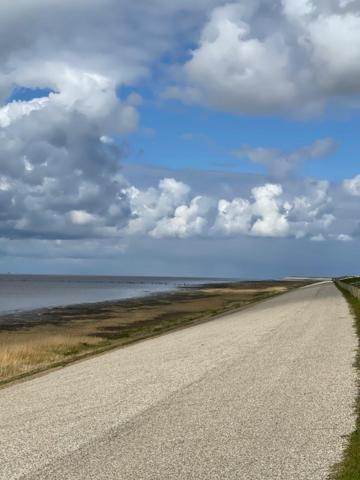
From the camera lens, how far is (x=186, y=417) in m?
12.3

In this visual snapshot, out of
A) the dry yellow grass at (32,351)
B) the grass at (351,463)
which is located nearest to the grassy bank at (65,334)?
the dry yellow grass at (32,351)

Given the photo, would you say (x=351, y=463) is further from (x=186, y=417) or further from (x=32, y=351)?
(x=32, y=351)

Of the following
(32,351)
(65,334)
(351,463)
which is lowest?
(65,334)

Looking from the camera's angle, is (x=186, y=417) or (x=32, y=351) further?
(x=32, y=351)

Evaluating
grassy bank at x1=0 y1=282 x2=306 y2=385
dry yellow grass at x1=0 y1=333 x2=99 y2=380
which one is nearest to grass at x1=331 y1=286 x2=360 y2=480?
grassy bank at x1=0 y1=282 x2=306 y2=385

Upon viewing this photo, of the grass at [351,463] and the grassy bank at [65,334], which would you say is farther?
the grassy bank at [65,334]

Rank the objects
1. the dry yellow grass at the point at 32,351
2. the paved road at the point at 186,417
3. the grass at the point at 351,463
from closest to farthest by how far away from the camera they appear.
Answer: the grass at the point at 351,463 < the paved road at the point at 186,417 < the dry yellow grass at the point at 32,351

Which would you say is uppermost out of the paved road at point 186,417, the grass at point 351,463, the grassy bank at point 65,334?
the grass at point 351,463

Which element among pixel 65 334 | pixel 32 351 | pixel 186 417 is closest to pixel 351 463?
pixel 186 417

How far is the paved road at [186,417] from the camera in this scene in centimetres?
930

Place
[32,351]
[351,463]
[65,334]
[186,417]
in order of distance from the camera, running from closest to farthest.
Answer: [351,463] → [186,417] → [32,351] → [65,334]

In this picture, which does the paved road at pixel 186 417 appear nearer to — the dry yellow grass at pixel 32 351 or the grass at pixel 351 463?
the grass at pixel 351 463

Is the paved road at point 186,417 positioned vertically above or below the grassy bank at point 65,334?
above

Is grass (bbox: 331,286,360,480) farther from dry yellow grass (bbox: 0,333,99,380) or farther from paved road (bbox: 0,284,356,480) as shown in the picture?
dry yellow grass (bbox: 0,333,99,380)
